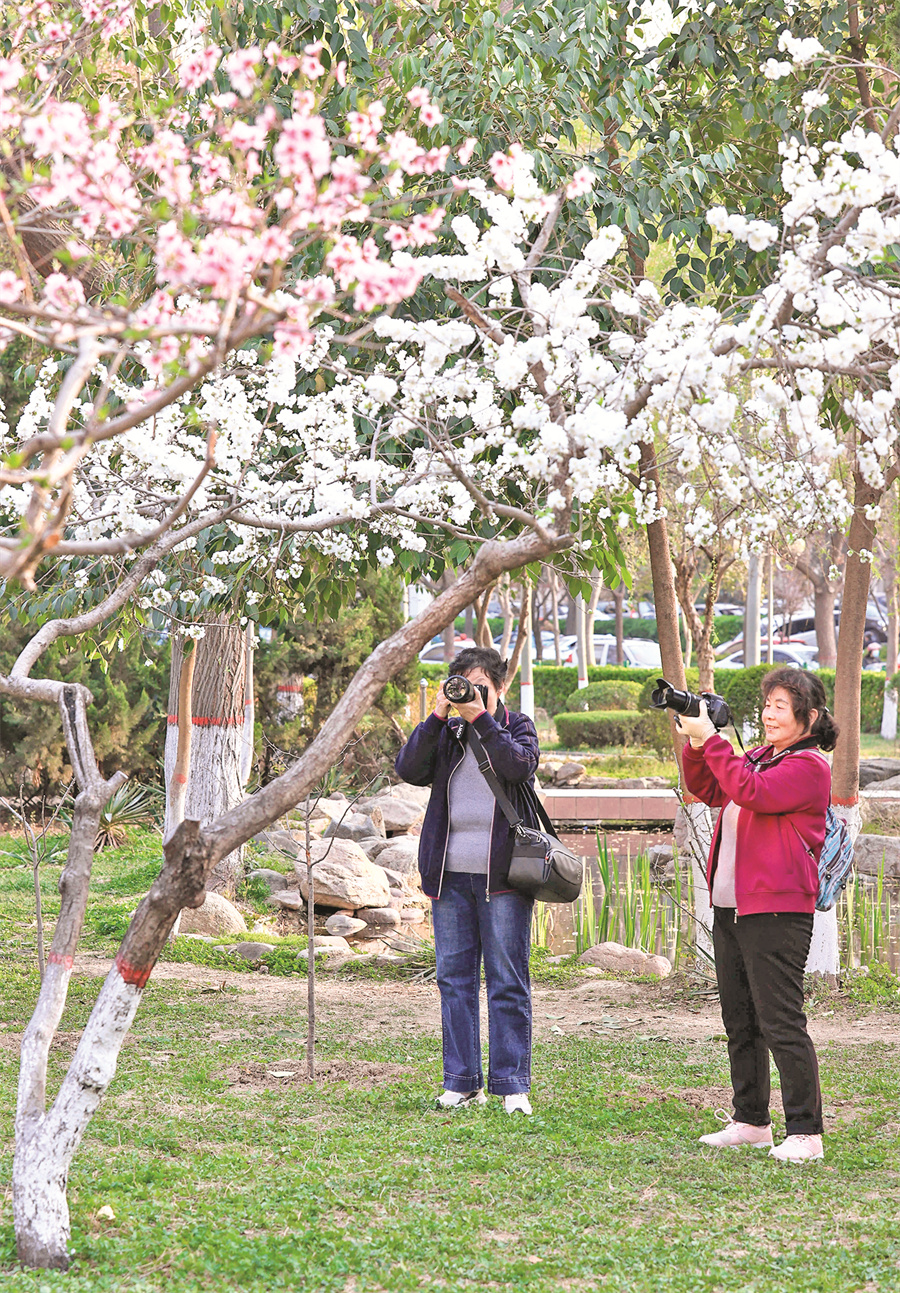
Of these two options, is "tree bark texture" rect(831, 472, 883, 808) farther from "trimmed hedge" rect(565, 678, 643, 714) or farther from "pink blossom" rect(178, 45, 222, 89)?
"trimmed hedge" rect(565, 678, 643, 714)

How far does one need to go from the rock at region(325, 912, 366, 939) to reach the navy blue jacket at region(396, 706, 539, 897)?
422cm

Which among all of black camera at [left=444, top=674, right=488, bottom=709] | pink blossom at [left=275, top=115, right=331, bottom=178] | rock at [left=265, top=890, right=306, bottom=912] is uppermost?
pink blossom at [left=275, top=115, right=331, bottom=178]

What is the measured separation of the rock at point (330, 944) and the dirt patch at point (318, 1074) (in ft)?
7.57

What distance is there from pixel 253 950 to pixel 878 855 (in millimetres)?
5741

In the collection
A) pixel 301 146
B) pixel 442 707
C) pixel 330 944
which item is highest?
pixel 301 146

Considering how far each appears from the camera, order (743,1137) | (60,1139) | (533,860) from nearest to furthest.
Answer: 1. (60,1139)
2. (743,1137)
3. (533,860)

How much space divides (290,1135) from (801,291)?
296cm

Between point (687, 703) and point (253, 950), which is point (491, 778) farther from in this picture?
point (253, 950)

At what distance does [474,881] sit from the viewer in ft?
14.5

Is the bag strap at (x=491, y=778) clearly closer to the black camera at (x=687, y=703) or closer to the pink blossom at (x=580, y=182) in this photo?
the black camera at (x=687, y=703)

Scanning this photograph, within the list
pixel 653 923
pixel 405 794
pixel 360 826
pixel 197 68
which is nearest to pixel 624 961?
→ pixel 653 923

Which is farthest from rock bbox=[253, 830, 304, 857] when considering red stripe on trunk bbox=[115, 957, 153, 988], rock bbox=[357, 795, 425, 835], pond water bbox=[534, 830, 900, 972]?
red stripe on trunk bbox=[115, 957, 153, 988]

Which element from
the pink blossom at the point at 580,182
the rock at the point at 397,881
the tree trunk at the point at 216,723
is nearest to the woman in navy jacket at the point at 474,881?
the pink blossom at the point at 580,182

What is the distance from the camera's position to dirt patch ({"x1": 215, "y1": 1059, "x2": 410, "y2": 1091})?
16.2ft
